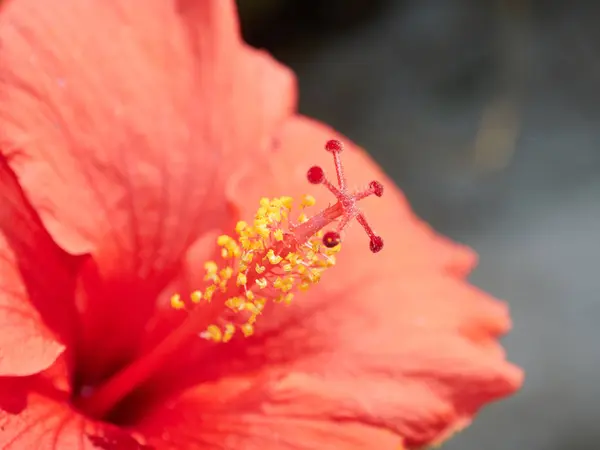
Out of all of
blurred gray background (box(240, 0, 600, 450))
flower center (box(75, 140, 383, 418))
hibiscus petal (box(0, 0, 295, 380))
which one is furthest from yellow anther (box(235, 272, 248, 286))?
blurred gray background (box(240, 0, 600, 450))

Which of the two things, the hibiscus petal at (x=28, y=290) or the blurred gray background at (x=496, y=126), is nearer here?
the hibiscus petal at (x=28, y=290)

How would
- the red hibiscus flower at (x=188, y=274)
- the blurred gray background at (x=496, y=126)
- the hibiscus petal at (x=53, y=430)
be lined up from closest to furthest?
the hibiscus petal at (x=53, y=430), the red hibiscus flower at (x=188, y=274), the blurred gray background at (x=496, y=126)

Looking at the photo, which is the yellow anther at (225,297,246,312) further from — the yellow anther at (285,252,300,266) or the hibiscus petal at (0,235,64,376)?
the hibiscus petal at (0,235,64,376)

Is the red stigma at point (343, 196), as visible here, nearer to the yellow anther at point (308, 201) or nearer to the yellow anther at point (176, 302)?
the yellow anther at point (308, 201)

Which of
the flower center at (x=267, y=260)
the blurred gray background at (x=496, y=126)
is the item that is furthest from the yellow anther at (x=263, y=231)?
the blurred gray background at (x=496, y=126)

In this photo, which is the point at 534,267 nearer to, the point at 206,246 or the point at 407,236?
the point at 407,236

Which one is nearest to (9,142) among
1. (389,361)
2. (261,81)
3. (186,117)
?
(186,117)

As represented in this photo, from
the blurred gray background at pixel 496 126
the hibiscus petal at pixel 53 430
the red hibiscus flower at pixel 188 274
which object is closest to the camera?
the hibiscus petal at pixel 53 430
